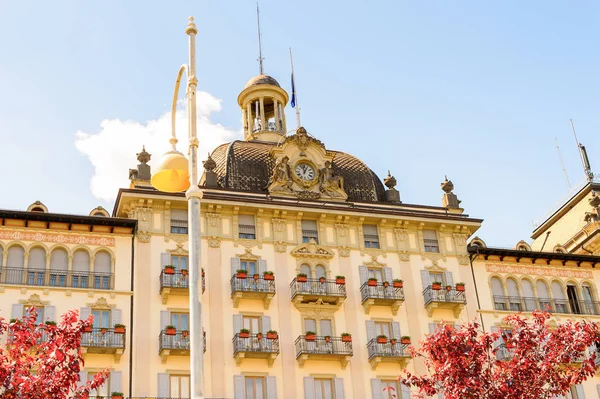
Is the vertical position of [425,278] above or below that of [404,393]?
above

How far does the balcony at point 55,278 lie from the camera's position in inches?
1705

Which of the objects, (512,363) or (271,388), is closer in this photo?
(512,363)

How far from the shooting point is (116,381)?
42094 mm

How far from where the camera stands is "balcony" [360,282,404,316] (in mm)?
47531

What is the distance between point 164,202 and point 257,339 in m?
8.82

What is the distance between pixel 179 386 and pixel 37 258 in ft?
31.4

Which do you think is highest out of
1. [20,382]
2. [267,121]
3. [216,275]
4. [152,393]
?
[267,121]

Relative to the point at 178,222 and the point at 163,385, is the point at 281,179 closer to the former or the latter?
the point at 178,222

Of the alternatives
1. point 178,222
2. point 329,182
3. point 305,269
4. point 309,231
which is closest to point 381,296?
point 305,269

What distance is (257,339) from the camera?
4447cm

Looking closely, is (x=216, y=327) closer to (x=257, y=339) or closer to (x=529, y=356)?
(x=257, y=339)

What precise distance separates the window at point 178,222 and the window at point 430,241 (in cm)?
1398

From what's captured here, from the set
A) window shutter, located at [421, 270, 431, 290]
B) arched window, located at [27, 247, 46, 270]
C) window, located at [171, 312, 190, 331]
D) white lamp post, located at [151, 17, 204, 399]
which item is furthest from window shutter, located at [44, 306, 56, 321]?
white lamp post, located at [151, 17, 204, 399]

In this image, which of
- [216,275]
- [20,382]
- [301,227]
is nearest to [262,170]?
[301,227]
